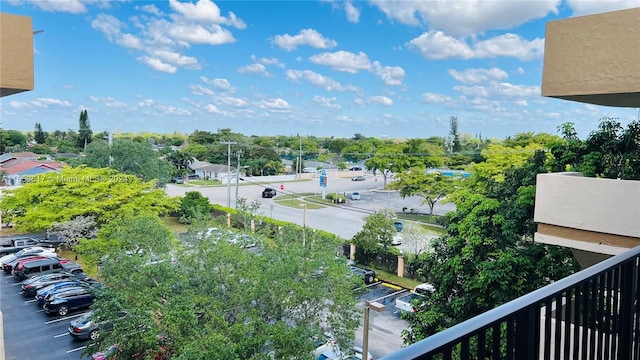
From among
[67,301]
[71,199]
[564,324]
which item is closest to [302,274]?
[67,301]

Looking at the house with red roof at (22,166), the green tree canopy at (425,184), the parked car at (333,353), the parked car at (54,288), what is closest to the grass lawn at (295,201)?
the green tree canopy at (425,184)

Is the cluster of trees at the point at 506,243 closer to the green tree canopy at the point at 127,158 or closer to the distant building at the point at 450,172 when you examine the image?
the distant building at the point at 450,172

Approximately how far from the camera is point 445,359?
0.43 meters

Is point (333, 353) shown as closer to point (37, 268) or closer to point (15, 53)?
point (15, 53)

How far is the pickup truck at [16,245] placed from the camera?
10.3 m

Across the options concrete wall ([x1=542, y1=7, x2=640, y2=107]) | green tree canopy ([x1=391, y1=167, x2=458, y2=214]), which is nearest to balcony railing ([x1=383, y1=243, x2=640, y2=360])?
concrete wall ([x1=542, y1=7, x2=640, y2=107])

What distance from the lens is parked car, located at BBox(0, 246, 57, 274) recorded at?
30.2 ft

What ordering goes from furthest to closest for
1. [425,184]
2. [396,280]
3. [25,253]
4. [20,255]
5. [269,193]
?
[269,193]
[425,184]
[25,253]
[20,255]
[396,280]

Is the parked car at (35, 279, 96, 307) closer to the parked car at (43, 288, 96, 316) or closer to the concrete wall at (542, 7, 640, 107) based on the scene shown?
the parked car at (43, 288, 96, 316)

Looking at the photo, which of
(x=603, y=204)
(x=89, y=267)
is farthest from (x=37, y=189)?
(x=603, y=204)

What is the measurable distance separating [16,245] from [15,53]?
11.6m

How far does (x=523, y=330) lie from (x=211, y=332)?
14.1 feet

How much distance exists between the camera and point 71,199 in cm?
991

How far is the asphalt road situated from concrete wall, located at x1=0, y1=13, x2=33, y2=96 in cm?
976
